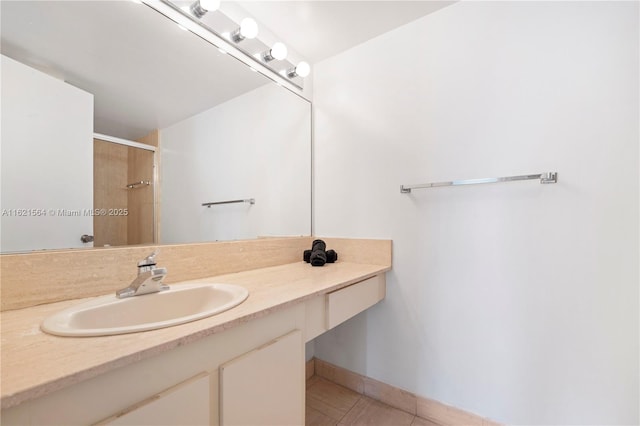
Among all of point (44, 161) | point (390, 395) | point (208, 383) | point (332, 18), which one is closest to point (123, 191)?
point (44, 161)

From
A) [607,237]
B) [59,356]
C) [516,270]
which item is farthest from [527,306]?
[59,356]

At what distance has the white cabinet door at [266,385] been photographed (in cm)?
71

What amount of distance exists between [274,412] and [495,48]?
1716 mm

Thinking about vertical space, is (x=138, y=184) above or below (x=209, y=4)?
below

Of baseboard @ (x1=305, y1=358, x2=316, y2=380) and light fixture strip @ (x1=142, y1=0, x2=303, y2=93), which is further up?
light fixture strip @ (x1=142, y1=0, x2=303, y2=93)

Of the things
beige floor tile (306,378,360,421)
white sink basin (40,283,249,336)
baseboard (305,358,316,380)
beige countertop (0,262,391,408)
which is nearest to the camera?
beige countertop (0,262,391,408)

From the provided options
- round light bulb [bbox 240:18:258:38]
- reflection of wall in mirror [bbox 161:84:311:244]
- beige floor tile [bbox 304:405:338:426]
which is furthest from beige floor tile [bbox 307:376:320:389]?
round light bulb [bbox 240:18:258:38]

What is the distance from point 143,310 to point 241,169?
0.87 m

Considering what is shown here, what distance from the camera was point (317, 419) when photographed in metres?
1.38

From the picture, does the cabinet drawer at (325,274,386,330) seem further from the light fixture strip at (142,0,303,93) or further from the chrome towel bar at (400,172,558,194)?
the light fixture strip at (142,0,303,93)

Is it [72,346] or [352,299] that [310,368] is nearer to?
[352,299]

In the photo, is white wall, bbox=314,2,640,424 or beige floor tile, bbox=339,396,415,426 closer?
white wall, bbox=314,2,640,424

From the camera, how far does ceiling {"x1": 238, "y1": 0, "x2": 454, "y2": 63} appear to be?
4.52 ft

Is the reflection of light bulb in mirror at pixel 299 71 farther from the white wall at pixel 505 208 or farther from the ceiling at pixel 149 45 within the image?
the white wall at pixel 505 208
